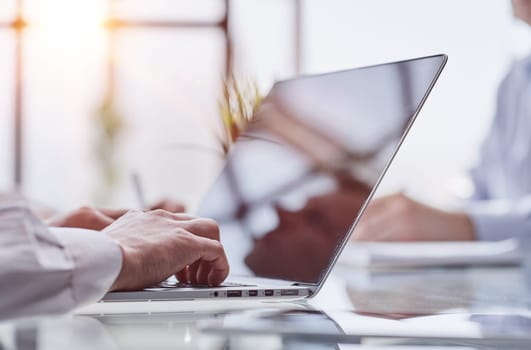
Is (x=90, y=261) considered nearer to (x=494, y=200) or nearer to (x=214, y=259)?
(x=214, y=259)

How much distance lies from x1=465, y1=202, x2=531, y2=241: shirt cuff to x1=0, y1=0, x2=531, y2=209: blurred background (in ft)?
13.5

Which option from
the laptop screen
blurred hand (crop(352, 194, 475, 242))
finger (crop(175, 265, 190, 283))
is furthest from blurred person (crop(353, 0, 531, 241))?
finger (crop(175, 265, 190, 283))

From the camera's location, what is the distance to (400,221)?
6.00ft

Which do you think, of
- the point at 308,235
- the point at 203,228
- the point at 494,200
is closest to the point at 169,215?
the point at 203,228

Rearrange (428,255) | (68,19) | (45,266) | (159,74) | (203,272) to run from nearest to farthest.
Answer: (45,266)
(203,272)
(428,255)
(159,74)
(68,19)

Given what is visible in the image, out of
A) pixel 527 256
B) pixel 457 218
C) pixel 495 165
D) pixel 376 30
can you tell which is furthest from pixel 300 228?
pixel 376 30

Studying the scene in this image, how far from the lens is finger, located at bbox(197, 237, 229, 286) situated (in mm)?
764

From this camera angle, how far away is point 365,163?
2.91 ft

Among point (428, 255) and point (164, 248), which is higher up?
point (164, 248)

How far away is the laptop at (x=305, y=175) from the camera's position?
845 mm

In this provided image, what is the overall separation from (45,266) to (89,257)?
0.05 meters

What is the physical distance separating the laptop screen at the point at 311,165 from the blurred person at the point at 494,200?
717 mm

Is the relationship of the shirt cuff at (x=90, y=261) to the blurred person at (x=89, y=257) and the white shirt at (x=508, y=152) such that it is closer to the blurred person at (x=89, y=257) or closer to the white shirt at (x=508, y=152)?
the blurred person at (x=89, y=257)

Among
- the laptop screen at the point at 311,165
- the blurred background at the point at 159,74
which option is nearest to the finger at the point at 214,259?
the laptop screen at the point at 311,165
